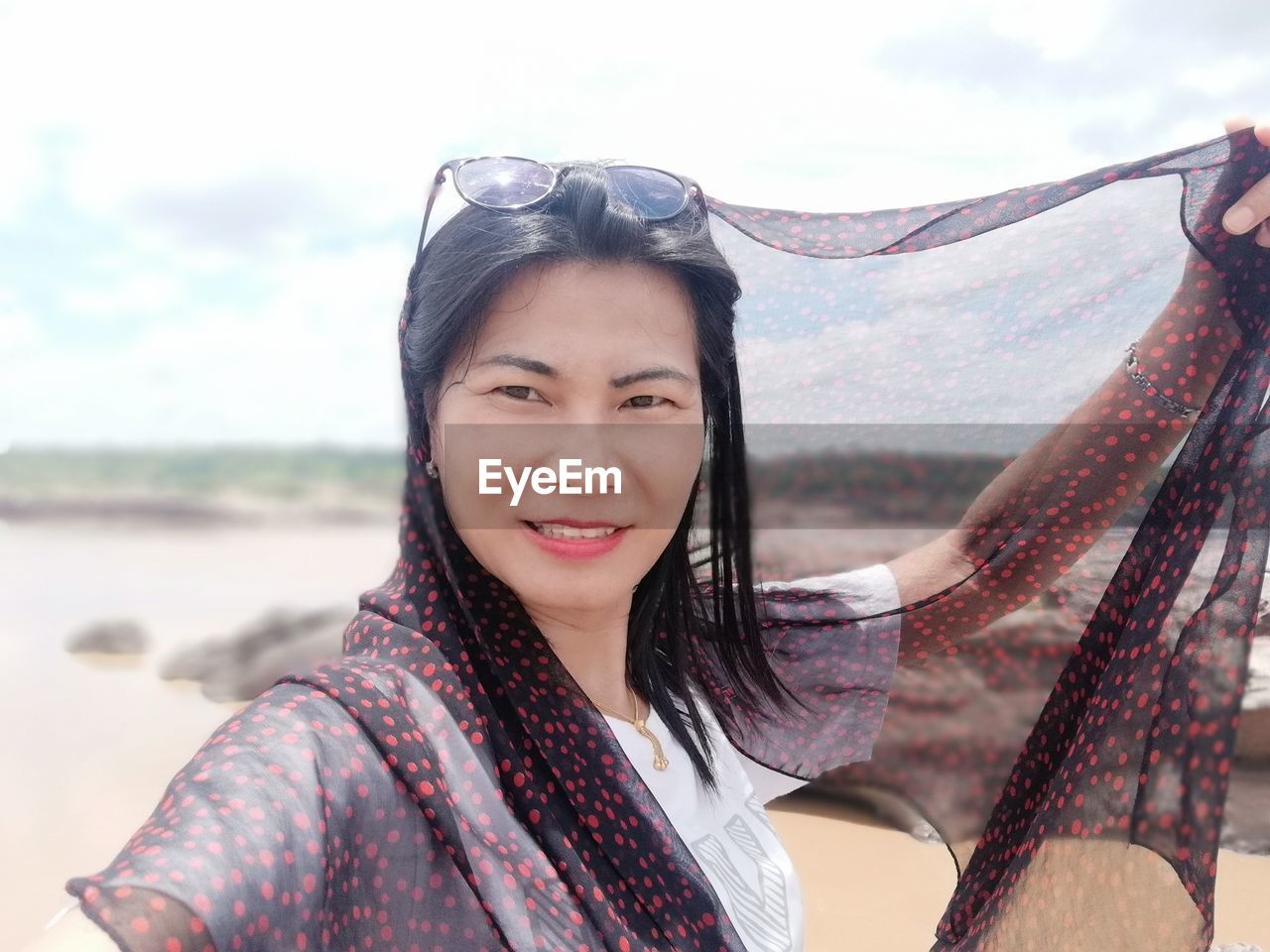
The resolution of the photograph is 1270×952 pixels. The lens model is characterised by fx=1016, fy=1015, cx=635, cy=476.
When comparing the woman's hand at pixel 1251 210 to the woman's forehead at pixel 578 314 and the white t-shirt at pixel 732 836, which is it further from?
the white t-shirt at pixel 732 836

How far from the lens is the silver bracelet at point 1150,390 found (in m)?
1.40

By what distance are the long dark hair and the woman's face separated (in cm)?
3

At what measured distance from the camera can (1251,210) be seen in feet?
4.23

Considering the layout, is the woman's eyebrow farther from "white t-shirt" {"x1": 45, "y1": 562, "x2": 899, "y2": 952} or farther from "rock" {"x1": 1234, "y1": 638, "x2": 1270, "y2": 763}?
"rock" {"x1": 1234, "y1": 638, "x2": 1270, "y2": 763}

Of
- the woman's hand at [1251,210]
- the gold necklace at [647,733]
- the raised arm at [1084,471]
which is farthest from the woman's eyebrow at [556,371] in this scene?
the woman's hand at [1251,210]

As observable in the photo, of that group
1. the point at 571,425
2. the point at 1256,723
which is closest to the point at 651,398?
the point at 571,425

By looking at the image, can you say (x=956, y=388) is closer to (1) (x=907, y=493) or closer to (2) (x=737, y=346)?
(1) (x=907, y=493)

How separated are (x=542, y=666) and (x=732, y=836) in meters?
0.37

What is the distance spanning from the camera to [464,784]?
3.48 feet

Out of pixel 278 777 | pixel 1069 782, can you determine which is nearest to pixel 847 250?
pixel 1069 782

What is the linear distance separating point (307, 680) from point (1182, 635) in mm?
1051

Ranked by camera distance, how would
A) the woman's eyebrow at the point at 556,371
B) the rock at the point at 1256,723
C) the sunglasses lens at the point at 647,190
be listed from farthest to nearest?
the rock at the point at 1256,723
the sunglasses lens at the point at 647,190
the woman's eyebrow at the point at 556,371

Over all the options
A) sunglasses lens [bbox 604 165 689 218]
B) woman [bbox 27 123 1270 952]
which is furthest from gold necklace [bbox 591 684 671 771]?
sunglasses lens [bbox 604 165 689 218]

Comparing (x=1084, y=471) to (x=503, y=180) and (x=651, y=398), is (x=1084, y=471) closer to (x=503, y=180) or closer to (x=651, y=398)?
(x=651, y=398)
